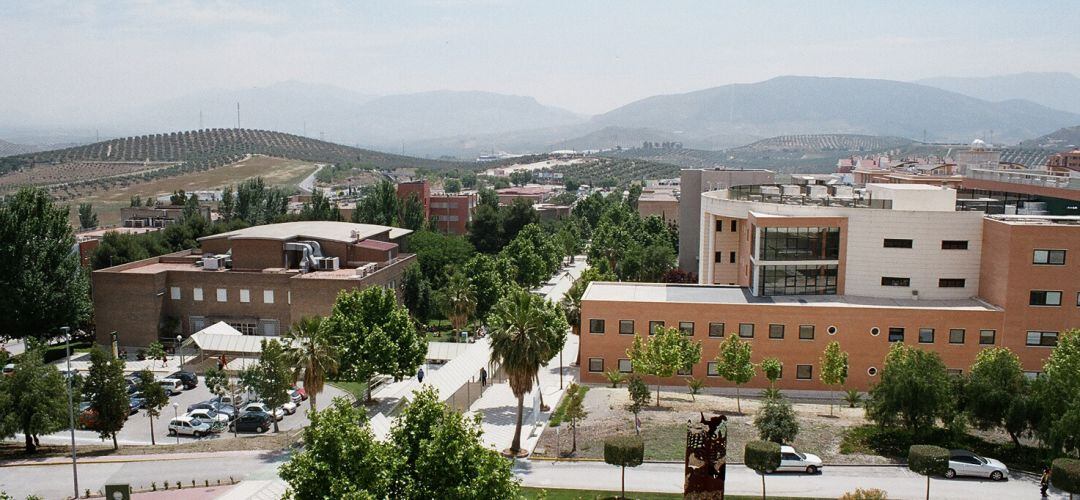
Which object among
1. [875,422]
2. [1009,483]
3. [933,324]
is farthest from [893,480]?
[933,324]

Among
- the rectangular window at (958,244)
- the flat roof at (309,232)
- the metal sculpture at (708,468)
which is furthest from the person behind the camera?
the flat roof at (309,232)

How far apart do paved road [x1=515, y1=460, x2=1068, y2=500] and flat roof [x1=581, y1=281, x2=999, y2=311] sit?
44.7ft

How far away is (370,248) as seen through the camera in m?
61.5

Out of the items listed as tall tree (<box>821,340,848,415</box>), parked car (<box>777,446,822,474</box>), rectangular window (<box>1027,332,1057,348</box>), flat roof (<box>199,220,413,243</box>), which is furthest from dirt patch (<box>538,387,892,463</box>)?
flat roof (<box>199,220,413,243</box>)

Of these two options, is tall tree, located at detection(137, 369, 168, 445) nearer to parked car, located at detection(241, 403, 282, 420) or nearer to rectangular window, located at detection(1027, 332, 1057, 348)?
parked car, located at detection(241, 403, 282, 420)

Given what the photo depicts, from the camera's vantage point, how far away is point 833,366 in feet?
129

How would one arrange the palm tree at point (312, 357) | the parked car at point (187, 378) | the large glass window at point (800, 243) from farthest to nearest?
the parked car at point (187, 378) → the large glass window at point (800, 243) → the palm tree at point (312, 357)

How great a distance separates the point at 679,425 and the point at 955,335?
1690 cm

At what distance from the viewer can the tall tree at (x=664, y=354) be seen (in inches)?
1563

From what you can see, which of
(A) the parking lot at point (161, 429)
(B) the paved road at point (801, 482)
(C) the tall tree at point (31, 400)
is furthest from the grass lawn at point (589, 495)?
(C) the tall tree at point (31, 400)

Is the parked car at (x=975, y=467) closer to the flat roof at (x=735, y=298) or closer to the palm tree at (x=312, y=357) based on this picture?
the flat roof at (x=735, y=298)

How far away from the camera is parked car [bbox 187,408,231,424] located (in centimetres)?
4078

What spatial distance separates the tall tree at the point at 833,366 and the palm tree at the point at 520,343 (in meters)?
15.1

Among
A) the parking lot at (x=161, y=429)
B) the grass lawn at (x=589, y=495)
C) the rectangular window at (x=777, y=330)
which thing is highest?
the rectangular window at (x=777, y=330)
